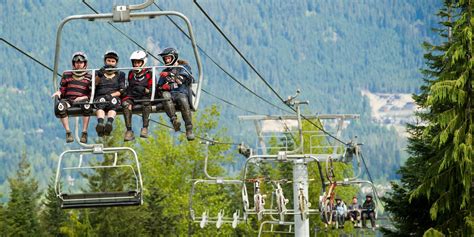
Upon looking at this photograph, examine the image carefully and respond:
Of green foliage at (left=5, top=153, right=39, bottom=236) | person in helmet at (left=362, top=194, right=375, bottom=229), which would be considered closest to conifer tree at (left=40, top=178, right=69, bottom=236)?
green foliage at (left=5, top=153, right=39, bottom=236)

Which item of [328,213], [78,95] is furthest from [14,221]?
[78,95]

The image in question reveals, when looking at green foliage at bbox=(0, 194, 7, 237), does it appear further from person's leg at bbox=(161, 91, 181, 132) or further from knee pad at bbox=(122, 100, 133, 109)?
person's leg at bbox=(161, 91, 181, 132)

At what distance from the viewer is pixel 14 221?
247 ft

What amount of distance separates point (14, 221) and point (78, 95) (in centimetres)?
5796

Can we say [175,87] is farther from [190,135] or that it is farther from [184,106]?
[190,135]

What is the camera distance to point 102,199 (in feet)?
63.8

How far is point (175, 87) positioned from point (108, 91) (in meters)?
1.09

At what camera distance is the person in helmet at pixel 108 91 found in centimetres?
1864

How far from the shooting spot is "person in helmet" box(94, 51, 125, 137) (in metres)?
18.6

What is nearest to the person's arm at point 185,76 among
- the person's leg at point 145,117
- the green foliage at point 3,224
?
the person's leg at point 145,117

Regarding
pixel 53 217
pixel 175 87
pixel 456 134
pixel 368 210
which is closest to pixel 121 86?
pixel 175 87

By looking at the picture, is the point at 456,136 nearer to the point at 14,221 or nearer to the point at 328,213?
the point at 328,213

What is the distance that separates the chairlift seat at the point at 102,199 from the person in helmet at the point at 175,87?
1367 mm

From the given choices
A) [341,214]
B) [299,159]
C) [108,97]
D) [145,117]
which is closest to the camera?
[145,117]
